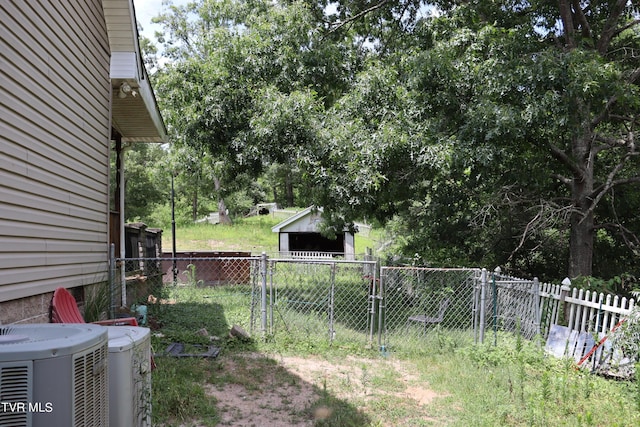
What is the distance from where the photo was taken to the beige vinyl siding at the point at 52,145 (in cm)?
374

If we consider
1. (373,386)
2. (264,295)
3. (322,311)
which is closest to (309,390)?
(373,386)

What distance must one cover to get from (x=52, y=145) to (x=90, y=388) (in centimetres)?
310

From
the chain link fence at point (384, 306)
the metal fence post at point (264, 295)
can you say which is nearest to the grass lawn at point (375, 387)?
the metal fence post at point (264, 295)

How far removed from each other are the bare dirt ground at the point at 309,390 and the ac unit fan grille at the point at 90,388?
207cm

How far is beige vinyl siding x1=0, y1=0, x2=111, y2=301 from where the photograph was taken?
12.3 feet

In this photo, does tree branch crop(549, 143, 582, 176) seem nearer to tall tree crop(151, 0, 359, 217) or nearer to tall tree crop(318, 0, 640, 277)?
tall tree crop(318, 0, 640, 277)

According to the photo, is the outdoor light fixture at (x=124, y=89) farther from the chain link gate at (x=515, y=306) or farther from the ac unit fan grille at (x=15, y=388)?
the chain link gate at (x=515, y=306)

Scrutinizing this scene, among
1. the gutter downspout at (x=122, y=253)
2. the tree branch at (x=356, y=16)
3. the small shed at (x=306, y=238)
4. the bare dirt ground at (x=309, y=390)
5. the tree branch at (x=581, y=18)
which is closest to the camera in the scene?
the bare dirt ground at (x=309, y=390)

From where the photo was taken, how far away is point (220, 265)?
14.8 meters

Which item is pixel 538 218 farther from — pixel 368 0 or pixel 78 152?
pixel 78 152

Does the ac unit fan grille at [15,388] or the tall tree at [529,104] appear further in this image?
the tall tree at [529,104]

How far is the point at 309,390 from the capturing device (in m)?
5.16

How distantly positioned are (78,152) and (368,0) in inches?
346

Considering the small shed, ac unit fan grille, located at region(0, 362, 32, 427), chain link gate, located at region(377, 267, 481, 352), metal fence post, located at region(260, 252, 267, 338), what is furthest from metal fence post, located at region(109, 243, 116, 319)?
the small shed
